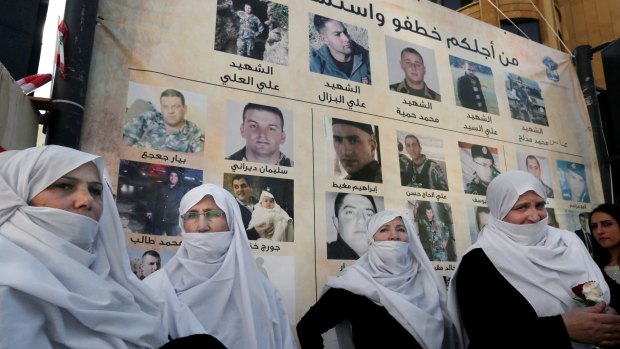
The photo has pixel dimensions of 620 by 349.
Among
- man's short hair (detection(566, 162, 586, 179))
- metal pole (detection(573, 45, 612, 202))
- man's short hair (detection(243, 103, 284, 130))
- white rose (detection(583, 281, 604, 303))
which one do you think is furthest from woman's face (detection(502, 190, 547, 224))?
metal pole (detection(573, 45, 612, 202))

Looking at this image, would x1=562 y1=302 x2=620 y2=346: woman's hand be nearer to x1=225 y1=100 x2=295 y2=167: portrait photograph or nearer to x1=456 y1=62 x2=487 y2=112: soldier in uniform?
x1=225 y1=100 x2=295 y2=167: portrait photograph

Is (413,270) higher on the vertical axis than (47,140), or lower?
lower

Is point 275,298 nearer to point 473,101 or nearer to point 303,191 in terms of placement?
point 303,191

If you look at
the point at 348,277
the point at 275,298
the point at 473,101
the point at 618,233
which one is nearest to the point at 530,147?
the point at 473,101

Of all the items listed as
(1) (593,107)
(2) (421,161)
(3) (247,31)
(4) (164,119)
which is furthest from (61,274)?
(1) (593,107)

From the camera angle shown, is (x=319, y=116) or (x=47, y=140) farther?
(x=319, y=116)

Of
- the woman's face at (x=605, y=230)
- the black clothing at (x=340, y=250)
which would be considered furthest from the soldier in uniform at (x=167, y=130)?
the woman's face at (x=605, y=230)

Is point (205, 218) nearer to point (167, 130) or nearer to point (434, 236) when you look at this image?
point (167, 130)

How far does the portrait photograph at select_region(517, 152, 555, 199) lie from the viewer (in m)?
3.49

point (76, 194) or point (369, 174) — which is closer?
point (76, 194)

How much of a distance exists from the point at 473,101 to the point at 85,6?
2.62 metres

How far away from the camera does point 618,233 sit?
8.64 feet

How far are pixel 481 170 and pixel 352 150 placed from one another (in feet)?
3.59

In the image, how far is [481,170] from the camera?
3.29 meters
